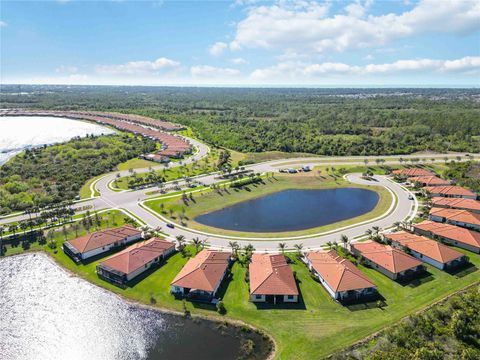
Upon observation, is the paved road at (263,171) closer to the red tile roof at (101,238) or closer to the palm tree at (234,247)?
the palm tree at (234,247)

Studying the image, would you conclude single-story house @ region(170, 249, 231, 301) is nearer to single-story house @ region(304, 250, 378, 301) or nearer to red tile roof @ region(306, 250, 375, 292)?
red tile roof @ region(306, 250, 375, 292)

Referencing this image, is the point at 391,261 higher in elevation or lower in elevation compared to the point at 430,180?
lower

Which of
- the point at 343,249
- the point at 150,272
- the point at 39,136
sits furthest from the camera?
the point at 39,136

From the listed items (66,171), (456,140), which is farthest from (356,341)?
(456,140)

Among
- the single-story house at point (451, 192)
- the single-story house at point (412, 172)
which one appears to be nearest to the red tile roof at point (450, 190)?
the single-story house at point (451, 192)

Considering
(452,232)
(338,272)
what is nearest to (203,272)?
(338,272)

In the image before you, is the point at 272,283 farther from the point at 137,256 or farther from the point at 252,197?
the point at 252,197

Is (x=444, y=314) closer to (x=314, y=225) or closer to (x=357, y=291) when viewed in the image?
(x=357, y=291)
